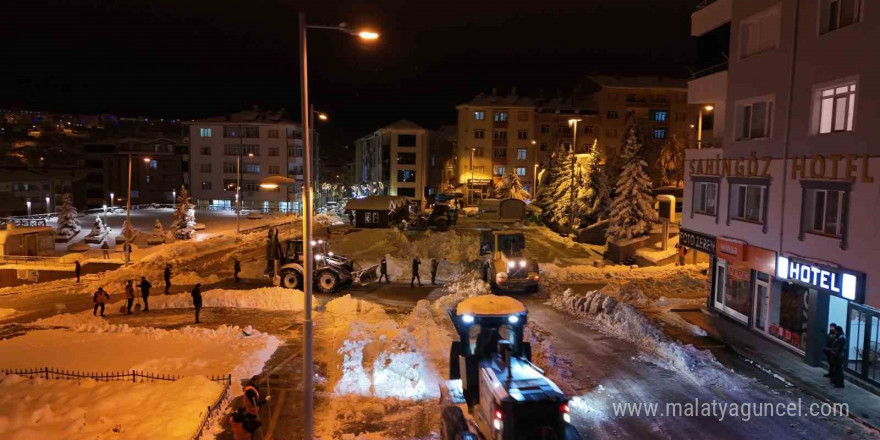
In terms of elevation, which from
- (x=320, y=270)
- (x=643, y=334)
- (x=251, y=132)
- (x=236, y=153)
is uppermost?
(x=251, y=132)

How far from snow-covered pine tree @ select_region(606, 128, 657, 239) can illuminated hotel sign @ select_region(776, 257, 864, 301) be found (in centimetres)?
1976

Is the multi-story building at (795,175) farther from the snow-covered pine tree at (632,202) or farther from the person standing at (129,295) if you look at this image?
the person standing at (129,295)

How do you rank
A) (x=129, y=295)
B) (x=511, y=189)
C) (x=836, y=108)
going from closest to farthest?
1. (x=836, y=108)
2. (x=129, y=295)
3. (x=511, y=189)

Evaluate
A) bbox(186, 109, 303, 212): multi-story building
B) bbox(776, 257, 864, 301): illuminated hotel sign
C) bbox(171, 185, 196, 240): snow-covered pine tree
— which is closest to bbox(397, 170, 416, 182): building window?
bbox(186, 109, 303, 212): multi-story building

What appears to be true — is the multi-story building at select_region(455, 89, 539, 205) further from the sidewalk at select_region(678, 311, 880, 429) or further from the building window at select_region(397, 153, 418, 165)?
the sidewalk at select_region(678, 311, 880, 429)

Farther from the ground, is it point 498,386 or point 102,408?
point 498,386

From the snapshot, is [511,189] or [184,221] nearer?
[184,221]

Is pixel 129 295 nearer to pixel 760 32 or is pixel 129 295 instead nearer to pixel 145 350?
pixel 145 350

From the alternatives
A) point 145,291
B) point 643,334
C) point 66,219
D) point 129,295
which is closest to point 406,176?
point 66,219

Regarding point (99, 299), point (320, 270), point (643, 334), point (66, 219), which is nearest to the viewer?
point (643, 334)

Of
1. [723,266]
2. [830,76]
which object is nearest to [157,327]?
[723,266]

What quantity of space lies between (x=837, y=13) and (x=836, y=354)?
8613 mm

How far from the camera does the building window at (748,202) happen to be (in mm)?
17516

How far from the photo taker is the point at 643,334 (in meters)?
17.0
